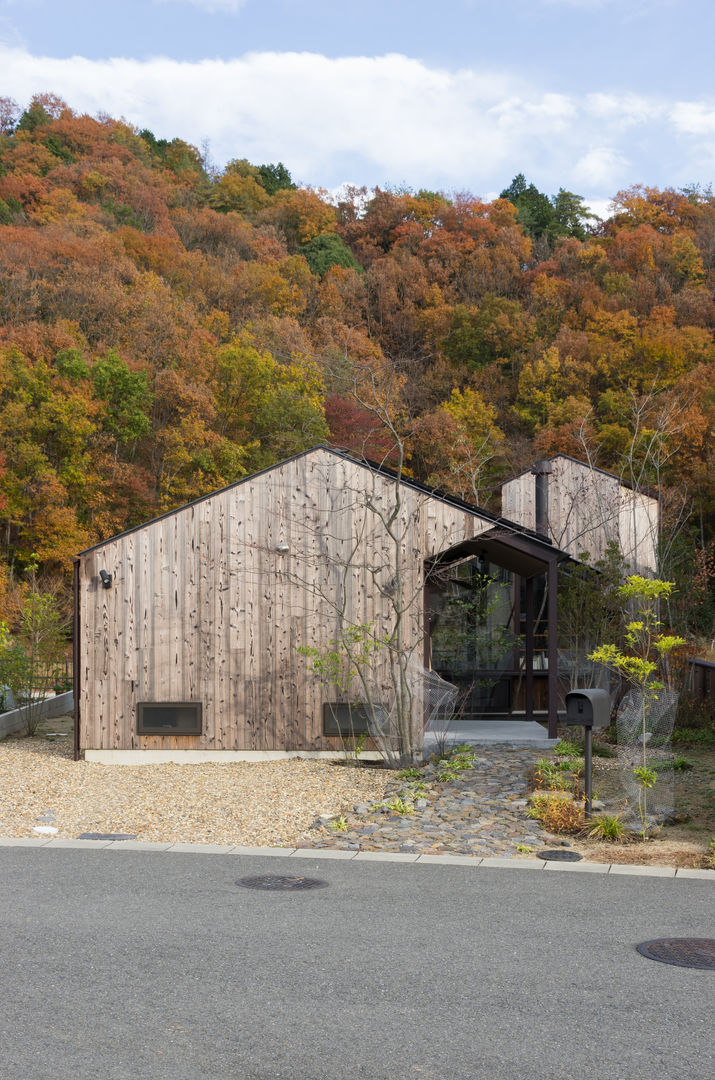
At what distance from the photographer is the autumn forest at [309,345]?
33031 millimetres

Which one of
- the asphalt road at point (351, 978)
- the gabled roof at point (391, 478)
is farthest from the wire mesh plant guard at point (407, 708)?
the asphalt road at point (351, 978)

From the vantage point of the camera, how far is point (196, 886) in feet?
23.3

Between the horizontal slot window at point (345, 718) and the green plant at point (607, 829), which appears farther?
the horizontal slot window at point (345, 718)

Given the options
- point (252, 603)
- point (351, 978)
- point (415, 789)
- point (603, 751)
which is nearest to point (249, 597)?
point (252, 603)

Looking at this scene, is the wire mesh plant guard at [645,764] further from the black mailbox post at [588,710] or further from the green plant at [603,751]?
the green plant at [603,751]

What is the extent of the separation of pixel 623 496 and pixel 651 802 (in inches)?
570

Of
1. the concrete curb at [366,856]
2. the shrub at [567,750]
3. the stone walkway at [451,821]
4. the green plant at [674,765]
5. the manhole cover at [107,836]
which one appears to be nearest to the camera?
the concrete curb at [366,856]

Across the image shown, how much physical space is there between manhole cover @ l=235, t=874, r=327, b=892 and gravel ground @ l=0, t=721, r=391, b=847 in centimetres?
124

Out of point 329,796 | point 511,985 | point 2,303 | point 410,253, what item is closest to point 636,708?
point 329,796

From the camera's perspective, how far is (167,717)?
13.3 metres

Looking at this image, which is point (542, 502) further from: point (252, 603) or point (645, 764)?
point (645, 764)

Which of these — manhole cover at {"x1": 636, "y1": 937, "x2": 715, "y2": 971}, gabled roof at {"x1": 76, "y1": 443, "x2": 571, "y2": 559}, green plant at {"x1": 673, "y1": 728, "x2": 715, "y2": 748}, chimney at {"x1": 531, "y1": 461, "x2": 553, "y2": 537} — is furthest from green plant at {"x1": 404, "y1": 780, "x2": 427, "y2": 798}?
chimney at {"x1": 531, "y1": 461, "x2": 553, "y2": 537}

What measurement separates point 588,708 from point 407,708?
373 centimetres

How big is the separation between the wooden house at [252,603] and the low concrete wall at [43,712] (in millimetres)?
3368
